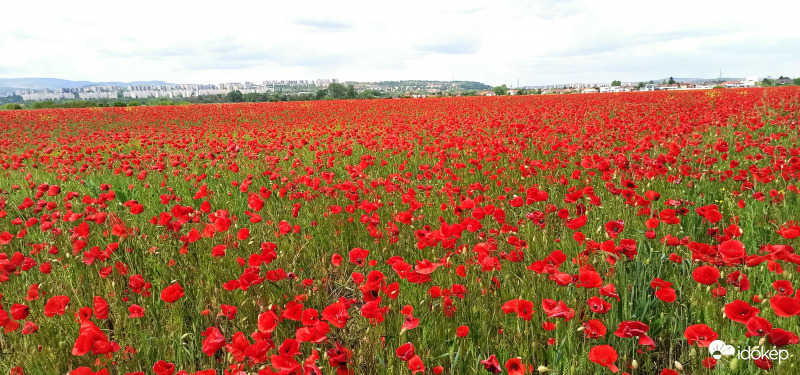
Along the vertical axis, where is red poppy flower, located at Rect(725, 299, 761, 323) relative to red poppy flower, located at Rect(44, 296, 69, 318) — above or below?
above

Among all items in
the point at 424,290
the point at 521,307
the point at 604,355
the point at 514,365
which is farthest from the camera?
the point at 424,290

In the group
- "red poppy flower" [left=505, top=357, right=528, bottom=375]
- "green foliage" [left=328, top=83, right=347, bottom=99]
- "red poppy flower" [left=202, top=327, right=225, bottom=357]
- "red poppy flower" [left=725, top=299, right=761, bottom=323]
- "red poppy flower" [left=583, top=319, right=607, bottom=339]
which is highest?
"green foliage" [left=328, top=83, right=347, bottom=99]

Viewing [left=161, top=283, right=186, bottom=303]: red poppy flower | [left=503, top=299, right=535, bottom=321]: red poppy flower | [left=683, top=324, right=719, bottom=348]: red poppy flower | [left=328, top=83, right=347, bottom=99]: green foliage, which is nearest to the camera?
[left=683, top=324, right=719, bottom=348]: red poppy flower

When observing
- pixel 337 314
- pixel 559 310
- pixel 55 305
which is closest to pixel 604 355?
pixel 559 310

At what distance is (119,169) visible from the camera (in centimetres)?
677

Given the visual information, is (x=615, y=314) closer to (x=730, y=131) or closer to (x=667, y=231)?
(x=667, y=231)

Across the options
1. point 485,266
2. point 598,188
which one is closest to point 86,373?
point 485,266

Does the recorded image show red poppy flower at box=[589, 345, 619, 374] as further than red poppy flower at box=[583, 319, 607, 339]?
No

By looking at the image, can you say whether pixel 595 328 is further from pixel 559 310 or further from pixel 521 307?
pixel 521 307

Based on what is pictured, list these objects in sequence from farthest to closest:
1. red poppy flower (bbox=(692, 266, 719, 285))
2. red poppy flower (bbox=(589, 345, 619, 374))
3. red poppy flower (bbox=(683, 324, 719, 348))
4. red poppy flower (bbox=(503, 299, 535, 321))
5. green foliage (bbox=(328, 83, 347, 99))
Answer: green foliage (bbox=(328, 83, 347, 99)) → red poppy flower (bbox=(503, 299, 535, 321)) → red poppy flower (bbox=(692, 266, 719, 285)) → red poppy flower (bbox=(683, 324, 719, 348)) → red poppy flower (bbox=(589, 345, 619, 374))

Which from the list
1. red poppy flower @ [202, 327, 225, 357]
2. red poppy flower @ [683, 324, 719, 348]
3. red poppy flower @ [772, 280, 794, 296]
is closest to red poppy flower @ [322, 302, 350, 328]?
red poppy flower @ [202, 327, 225, 357]

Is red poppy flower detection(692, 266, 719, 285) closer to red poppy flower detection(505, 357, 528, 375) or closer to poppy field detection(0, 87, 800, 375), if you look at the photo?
poppy field detection(0, 87, 800, 375)

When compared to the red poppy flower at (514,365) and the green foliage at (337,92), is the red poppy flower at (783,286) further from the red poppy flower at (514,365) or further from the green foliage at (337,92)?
the green foliage at (337,92)

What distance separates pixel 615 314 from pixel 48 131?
20046 millimetres
